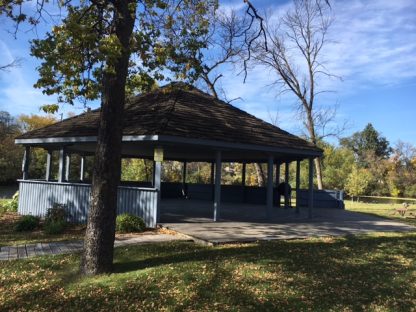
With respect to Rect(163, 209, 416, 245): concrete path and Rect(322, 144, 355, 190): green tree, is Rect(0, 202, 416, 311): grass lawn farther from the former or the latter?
Rect(322, 144, 355, 190): green tree

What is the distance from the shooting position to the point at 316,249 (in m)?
9.90

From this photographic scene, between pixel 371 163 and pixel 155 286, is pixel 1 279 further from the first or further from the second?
pixel 371 163

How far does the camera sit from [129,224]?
12.4m

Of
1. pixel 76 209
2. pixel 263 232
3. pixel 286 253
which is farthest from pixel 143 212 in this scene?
pixel 286 253

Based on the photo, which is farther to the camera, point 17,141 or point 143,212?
point 17,141

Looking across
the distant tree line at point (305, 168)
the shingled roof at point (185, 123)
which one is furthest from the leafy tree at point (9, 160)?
the shingled roof at point (185, 123)

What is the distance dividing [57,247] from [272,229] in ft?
20.9

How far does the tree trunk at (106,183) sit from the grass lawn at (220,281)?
366mm

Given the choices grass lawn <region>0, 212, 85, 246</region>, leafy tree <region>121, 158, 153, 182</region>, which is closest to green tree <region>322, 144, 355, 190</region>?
leafy tree <region>121, 158, 153, 182</region>

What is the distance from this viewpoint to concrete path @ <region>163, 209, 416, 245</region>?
11.4 m

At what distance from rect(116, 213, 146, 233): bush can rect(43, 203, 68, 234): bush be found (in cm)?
182

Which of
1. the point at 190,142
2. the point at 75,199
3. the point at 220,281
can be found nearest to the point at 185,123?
the point at 190,142

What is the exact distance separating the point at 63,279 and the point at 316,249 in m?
5.52

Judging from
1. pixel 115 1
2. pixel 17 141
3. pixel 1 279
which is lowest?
pixel 1 279
